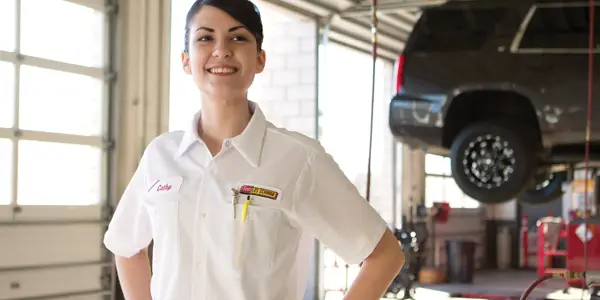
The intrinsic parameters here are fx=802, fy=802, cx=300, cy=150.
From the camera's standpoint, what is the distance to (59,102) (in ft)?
16.3

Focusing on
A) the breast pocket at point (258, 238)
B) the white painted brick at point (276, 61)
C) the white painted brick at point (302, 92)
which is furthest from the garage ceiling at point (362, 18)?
the breast pocket at point (258, 238)

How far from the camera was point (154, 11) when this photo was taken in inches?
217

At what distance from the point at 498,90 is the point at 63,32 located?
3.09 m

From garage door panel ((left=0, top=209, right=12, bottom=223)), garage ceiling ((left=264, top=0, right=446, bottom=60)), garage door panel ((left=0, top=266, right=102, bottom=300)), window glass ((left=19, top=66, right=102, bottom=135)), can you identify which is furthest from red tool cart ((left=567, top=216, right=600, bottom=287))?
garage door panel ((left=0, top=209, right=12, bottom=223))

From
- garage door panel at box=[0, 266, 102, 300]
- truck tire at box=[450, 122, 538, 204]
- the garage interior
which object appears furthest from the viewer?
truck tire at box=[450, 122, 538, 204]

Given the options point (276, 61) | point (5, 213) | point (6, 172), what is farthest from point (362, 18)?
point (5, 213)

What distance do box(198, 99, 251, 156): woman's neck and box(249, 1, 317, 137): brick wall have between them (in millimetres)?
6528

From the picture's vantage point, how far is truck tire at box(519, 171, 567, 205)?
7.40m

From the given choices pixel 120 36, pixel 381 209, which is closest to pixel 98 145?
pixel 120 36

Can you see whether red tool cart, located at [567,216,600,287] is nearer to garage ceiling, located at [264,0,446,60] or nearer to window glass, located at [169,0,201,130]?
garage ceiling, located at [264,0,446,60]

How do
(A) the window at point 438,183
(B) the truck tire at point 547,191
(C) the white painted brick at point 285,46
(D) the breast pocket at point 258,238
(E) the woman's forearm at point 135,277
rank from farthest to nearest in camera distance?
(A) the window at point 438,183 → (C) the white painted brick at point 285,46 → (B) the truck tire at point 547,191 → (E) the woman's forearm at point 135,277 → (D) the breast pocket at point 258,238

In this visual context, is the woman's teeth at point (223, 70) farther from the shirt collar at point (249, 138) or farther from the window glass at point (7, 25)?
the window glass at point (7, 25)

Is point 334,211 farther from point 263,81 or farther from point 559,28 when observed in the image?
point 263,81

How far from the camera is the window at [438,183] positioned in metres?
11.2
